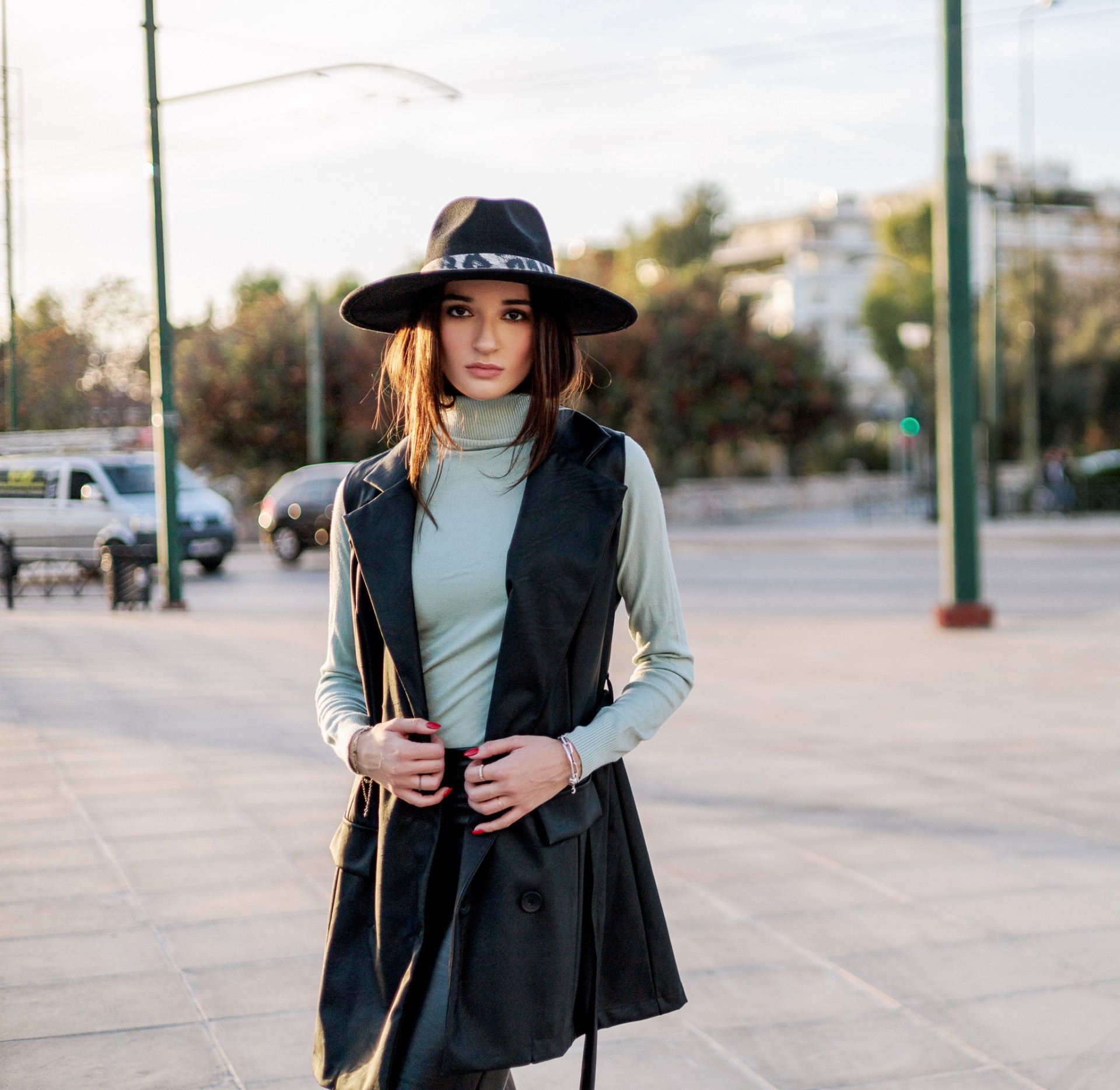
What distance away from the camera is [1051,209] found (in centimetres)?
6222

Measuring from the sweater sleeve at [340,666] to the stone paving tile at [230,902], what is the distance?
242cm

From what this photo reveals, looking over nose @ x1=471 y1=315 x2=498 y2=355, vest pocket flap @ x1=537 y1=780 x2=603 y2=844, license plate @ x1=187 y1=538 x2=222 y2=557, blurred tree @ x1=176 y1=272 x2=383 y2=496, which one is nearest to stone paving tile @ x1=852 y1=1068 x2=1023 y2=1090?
vest pocket flap @ x1=537 y1=780 x2=603 y2=844

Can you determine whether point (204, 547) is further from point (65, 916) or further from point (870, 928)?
point (870, 928)

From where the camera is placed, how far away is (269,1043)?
3.50 meters

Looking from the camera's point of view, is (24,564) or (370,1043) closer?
(370,1043)

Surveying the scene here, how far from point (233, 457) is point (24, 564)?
2024cm

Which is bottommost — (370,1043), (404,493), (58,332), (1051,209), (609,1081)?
(609,1081)

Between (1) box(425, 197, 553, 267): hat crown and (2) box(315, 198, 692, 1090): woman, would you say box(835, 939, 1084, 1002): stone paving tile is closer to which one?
(2) box(315, 198, 692, 1090): woman

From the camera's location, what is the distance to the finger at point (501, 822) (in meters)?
2.03

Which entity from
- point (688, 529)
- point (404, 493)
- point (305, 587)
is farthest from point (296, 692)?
point (688, 529)

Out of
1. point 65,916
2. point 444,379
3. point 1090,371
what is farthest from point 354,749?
point 1090,371

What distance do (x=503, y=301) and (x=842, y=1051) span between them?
2.15 m

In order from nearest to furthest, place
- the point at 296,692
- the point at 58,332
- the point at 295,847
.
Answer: the point at 295,847 → the point at 296,692 → the point at 58,332

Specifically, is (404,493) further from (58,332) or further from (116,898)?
(58,332)
